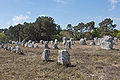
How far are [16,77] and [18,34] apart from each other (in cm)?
5339

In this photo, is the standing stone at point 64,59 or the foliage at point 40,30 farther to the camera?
the foliage at point 40,30

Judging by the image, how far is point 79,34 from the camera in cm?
A: 6106

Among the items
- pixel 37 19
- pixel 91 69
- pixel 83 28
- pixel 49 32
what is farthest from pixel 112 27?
pixel 91 69

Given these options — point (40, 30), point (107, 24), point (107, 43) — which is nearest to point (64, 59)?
point (107, 43)

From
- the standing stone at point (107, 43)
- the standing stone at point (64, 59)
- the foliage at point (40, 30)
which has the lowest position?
the standing stone at point (64, 59)

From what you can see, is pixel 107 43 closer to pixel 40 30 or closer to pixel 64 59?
pixel 64 59

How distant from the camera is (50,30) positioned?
176 ft

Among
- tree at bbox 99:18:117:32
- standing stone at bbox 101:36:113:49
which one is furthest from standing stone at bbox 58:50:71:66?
tree at bbox 99:18:117:32

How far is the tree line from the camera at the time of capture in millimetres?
52656

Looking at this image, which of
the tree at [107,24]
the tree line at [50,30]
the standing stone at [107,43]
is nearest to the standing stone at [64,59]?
the standing stone at [107,43]

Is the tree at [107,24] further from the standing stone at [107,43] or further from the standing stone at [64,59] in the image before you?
the standing stone at [64,59]

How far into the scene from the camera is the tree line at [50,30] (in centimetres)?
5266

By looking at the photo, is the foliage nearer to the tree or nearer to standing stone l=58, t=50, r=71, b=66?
the tree

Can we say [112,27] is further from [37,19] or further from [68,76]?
[68,76]
